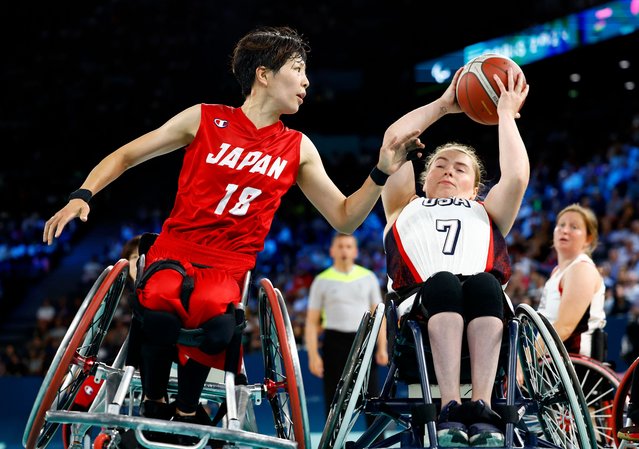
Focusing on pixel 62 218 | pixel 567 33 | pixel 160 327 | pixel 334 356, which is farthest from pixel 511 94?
pixel 567 33

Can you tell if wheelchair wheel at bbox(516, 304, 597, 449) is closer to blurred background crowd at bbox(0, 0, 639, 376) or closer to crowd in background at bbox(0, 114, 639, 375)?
crowd in background at bbox(0, 114, 639, 375)

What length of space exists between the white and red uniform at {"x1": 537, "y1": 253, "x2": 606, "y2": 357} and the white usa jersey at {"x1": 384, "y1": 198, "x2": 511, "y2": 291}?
157 cm

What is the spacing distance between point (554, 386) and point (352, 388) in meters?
0.75

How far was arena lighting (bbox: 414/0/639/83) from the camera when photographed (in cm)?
1278

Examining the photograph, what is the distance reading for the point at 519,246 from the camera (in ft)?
38.3

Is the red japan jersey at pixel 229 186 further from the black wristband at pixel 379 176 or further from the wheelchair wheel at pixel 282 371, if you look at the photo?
the black wristband at pixel 379 176

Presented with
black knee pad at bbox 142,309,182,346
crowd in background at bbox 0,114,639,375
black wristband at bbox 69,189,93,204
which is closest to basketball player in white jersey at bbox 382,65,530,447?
black knee pad at bbox 142,309,182,346

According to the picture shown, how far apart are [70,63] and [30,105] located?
1.33 meters

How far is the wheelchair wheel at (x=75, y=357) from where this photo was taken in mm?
2838

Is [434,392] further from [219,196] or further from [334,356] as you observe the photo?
[334,356]

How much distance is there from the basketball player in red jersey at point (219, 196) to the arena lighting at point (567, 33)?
10.1 meters

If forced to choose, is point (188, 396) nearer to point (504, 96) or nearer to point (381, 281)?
point (504, 96)

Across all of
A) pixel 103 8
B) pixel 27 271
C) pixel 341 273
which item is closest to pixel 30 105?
pixel 103 8

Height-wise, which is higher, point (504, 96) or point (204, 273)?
point (504, 96)
